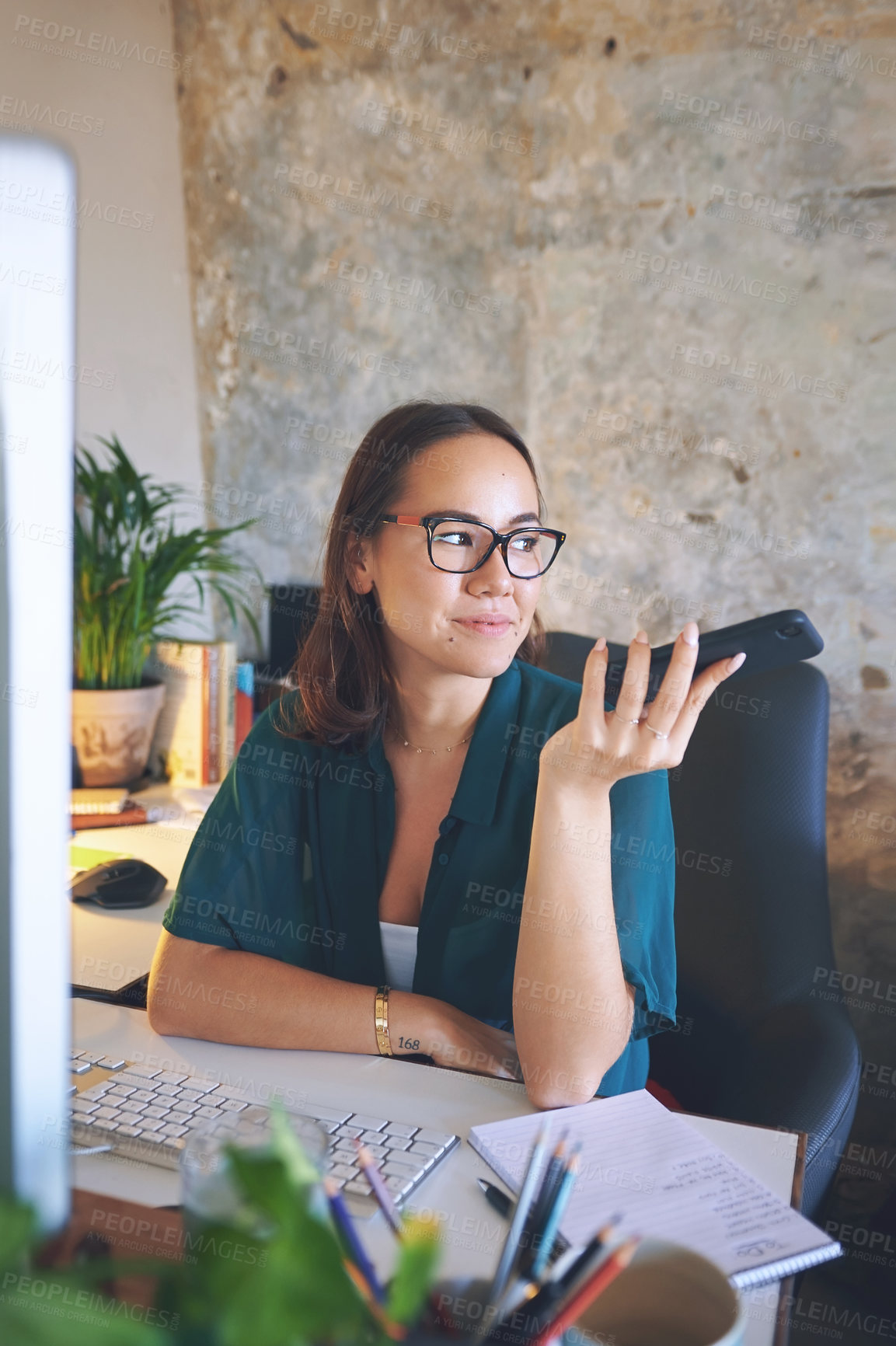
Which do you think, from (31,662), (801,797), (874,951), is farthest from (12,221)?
(874,951)

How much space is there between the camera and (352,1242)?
1.39 feet

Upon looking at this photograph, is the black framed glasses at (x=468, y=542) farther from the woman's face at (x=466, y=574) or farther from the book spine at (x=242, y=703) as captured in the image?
the book spine at (x=242, y=703)

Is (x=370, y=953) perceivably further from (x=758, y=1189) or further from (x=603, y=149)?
(x=603, y=149)

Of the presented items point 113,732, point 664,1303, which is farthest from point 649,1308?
point 113,732

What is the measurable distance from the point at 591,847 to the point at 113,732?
4.68 ft

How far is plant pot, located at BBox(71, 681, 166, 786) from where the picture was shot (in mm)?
2193

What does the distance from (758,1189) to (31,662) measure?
2.40ft

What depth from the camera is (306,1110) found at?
0.93 m

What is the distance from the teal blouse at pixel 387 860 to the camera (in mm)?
1232

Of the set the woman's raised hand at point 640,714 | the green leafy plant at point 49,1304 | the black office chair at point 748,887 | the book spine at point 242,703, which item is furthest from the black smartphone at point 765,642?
the book spine at point 242,703

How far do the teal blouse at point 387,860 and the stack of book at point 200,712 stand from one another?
0.90 meters

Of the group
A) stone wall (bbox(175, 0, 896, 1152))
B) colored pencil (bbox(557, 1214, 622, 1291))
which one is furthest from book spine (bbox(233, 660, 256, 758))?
colored pencil (bbox(557, 1214, 622, 1291))

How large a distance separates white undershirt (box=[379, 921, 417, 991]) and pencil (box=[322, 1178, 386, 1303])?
3.00ft

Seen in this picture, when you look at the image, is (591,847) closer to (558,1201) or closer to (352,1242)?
(558,1201)
